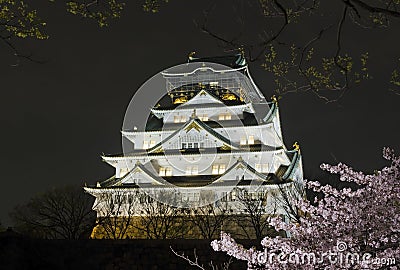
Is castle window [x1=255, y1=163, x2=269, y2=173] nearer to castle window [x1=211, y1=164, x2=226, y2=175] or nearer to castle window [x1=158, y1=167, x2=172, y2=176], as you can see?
castle window [x1=211, y1=164, x2=226, y2=175]

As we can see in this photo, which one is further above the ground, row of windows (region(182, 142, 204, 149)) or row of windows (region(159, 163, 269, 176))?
row of windows (region(182, 142, 204, 149))

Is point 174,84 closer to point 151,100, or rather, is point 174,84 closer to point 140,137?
point 151,100

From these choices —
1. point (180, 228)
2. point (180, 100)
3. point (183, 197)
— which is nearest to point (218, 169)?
point (183, 197)

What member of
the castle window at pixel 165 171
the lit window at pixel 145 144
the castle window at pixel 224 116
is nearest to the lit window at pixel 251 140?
the castle window at pixel 224 116

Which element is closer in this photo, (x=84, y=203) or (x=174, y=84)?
(x=84, y=203)

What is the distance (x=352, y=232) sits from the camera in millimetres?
10844

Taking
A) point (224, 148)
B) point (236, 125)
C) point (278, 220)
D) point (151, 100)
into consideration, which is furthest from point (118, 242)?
point (151, 100)

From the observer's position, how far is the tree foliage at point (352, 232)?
32.9 feet

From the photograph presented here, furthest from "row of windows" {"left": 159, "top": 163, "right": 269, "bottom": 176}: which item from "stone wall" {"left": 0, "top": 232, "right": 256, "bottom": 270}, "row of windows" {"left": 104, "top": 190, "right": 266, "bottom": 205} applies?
"stone wall" {"left": 0, "top": 232, "right": 256, "bottom": 270}

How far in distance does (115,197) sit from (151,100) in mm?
15457

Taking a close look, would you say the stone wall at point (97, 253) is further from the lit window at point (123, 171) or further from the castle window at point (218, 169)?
the lit window at point (123, 171)

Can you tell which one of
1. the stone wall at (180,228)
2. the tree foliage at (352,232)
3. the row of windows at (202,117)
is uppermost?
the row of windows at (202,117)

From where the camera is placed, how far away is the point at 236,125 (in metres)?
45.0

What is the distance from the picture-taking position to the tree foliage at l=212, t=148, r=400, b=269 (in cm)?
1003
